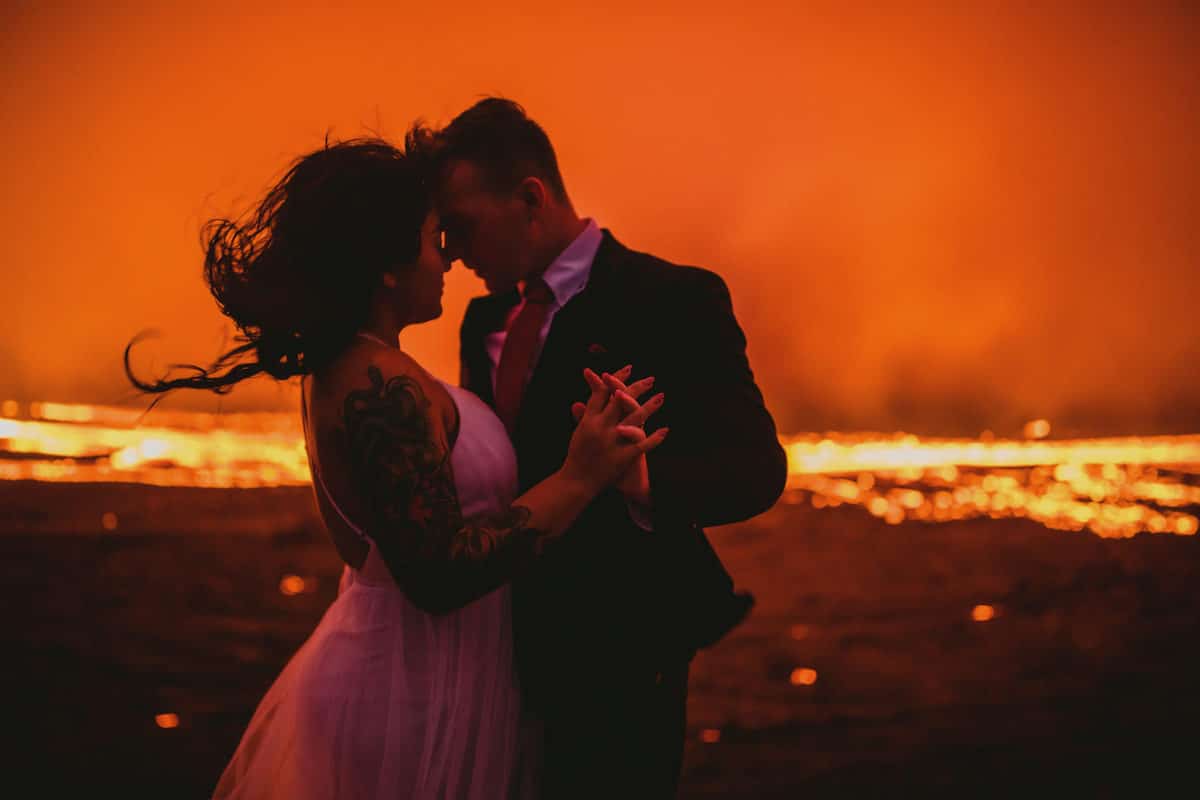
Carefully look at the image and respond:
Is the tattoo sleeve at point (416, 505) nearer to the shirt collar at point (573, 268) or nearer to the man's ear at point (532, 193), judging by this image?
the shirt collar at point (573, 268)

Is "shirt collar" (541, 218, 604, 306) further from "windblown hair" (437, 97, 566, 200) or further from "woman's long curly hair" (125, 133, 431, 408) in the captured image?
"woman's long curly hair" (125, 133, 431, 408)

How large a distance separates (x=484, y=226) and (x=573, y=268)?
0.19 metres

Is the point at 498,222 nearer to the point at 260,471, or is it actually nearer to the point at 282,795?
the point at 282,795

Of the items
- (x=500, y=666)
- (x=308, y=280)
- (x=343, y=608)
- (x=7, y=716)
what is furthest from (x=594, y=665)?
(x=7, y=716)

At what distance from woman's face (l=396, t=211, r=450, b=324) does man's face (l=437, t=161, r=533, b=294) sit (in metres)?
0.23

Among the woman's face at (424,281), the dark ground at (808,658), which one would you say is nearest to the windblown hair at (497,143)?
the woman's face at (424,281)

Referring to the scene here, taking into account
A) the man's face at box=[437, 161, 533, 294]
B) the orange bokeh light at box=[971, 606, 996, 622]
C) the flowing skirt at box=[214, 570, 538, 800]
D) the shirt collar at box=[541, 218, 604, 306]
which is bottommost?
the orange bokeh light at box=[971, 606, 996, 622]

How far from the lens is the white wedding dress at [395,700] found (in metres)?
1.47

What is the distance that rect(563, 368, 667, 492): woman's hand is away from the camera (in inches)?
55.2

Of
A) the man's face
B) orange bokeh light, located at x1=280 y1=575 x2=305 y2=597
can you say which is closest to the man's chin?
the man's face

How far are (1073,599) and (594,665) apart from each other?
5.58 meters

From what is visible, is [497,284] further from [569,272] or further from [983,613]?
[983,613]

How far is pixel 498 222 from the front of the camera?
1813 mm

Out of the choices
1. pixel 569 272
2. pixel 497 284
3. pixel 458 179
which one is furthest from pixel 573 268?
pixel 458 179
